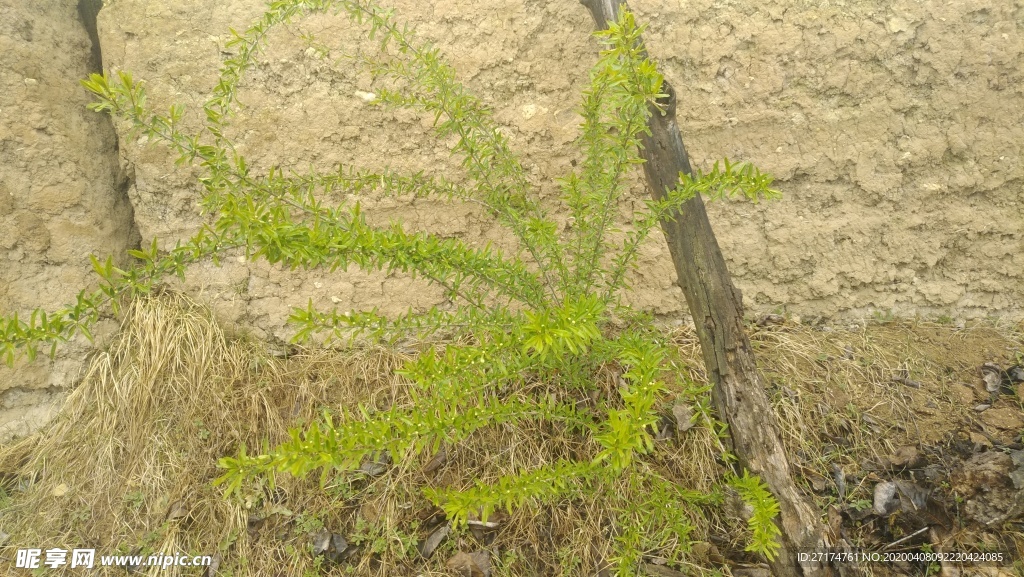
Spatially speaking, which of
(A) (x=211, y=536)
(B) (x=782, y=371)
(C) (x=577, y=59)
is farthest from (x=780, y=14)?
(A) (x=211, y=536)

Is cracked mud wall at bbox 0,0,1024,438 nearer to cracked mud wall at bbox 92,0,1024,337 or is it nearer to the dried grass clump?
cracked mud wall at bbox 92,0,1024,337

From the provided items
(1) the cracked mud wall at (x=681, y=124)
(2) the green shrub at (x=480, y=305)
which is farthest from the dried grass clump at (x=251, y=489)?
(1) the cracked mud wall at (x=681, y=124)

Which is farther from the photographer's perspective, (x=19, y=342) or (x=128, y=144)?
(x=128, y=144)

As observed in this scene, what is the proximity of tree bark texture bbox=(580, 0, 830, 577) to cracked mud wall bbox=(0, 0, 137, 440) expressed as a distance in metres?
2.15

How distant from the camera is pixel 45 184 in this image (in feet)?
8.20

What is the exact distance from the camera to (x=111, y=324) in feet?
8.63

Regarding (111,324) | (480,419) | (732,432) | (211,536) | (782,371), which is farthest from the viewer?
(111,324)

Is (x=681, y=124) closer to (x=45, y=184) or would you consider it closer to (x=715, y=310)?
(x=715, y=310)

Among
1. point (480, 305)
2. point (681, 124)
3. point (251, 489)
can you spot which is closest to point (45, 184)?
point (251, 489)

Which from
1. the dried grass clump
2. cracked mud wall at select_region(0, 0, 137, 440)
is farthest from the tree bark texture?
cracked mud wall at select_region(0, 0, 137, 440)

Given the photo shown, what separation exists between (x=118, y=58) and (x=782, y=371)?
109 inches

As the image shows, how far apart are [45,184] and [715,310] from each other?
8.05 feet

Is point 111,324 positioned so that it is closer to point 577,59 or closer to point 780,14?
point 577,59

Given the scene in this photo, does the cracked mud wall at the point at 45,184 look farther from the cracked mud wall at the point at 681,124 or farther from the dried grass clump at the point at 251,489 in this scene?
the dried grass clump at the point at 251,489
